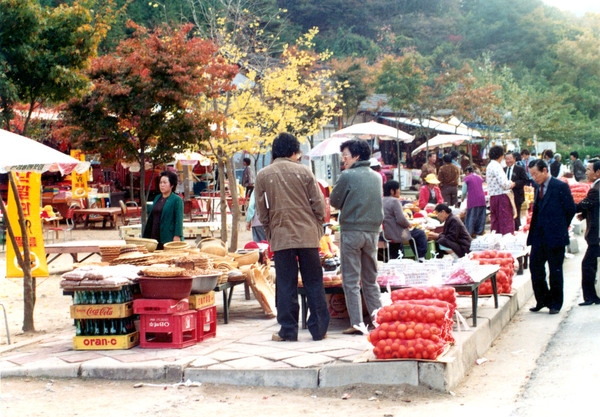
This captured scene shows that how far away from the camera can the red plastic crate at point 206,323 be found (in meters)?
8.55

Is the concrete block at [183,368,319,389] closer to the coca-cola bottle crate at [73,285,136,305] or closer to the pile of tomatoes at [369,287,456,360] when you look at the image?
the pile of tomatoes at [369,287,456,360]

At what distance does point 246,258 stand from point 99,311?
8.94ft

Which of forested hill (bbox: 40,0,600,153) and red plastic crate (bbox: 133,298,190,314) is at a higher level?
forested hill (bbox: 40,0,600,153)

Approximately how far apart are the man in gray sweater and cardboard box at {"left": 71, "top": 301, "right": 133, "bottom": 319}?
6.98ft

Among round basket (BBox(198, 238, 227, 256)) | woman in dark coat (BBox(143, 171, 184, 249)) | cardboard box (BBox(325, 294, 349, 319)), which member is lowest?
cardboard box (BBox(325, 294, 349, 319))

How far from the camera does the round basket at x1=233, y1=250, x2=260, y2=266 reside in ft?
34.6

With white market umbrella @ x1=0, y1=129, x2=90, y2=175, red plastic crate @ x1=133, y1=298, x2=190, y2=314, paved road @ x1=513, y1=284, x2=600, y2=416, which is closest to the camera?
paved road @ x1=513, y1=284, x2=600, y2=416

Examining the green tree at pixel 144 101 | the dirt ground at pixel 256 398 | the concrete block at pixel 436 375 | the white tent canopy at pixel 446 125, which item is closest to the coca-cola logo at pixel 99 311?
the dirt ground at pixel 256 398

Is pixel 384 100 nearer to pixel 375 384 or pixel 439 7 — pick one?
pixel 439 7

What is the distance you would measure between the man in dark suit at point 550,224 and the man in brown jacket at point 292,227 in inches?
132

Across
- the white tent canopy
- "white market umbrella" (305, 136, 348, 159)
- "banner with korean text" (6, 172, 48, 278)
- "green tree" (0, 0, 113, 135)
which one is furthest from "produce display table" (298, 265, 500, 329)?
the white tent canopy

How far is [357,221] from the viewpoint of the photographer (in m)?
8.29

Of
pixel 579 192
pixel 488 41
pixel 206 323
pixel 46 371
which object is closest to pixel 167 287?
pixel 206 323

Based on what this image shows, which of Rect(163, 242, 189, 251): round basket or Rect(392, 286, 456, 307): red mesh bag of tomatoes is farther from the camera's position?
Rect(163, 242, 189, 251): round basket
